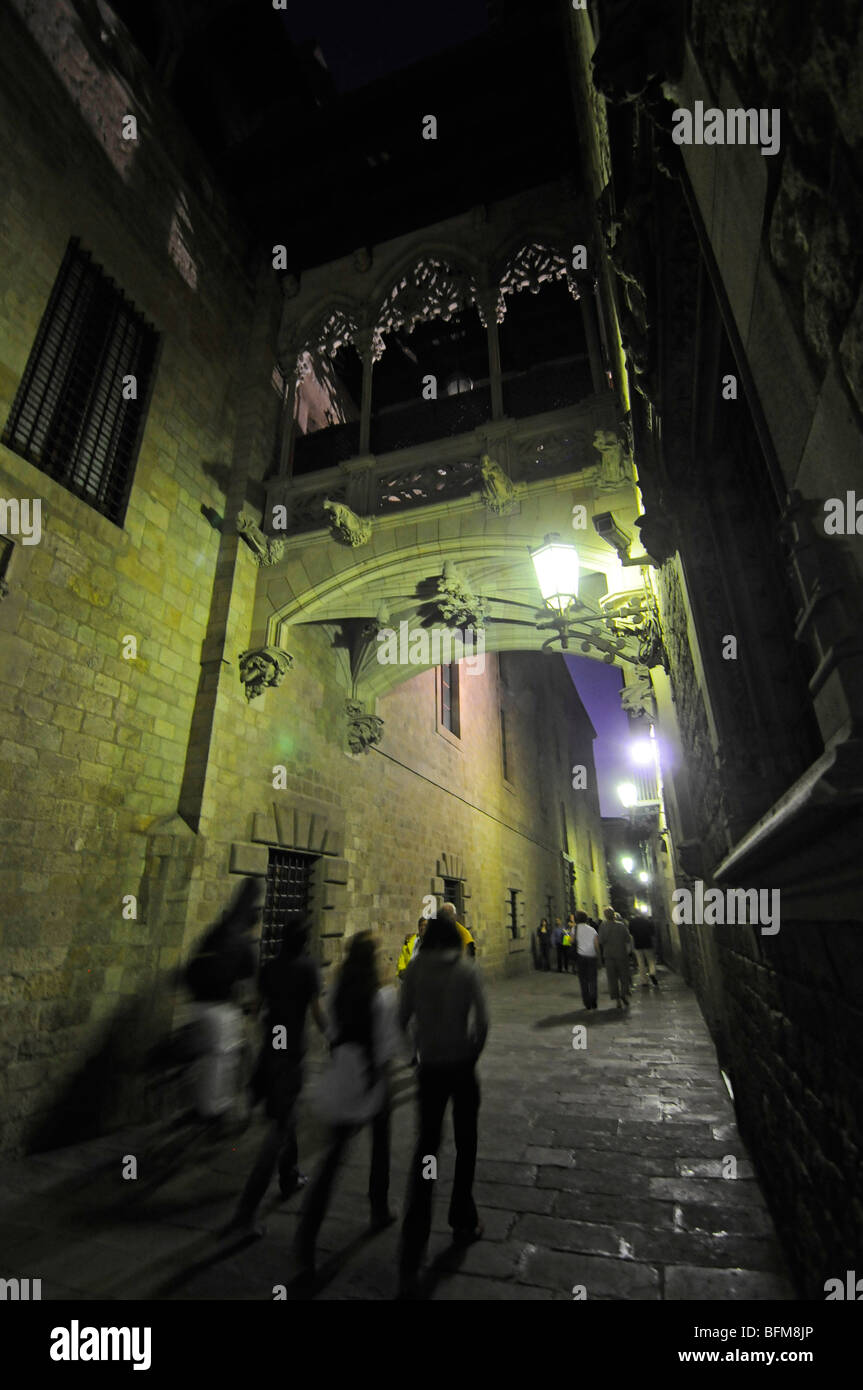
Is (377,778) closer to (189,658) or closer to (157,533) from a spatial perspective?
(189,658)

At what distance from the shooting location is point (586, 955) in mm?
8609

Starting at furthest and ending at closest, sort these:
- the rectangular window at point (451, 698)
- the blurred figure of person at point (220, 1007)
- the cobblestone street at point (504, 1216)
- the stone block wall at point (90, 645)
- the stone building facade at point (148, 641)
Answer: the rectangular window at point (451, 698)
the stone building facade at point (148, 641)
the stone block wall at point (90, 645)
the blurred figure of person at point (220, 1007)
the cobblestone street at point (504, 1216)

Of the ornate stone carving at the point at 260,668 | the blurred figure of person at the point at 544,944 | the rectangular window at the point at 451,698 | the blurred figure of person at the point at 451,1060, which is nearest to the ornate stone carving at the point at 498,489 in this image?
the ornate stone carving at the point at 260,668

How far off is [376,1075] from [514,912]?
13.6 m

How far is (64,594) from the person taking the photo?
5246 millimetres

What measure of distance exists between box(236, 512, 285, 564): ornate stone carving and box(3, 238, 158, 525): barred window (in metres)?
1.42

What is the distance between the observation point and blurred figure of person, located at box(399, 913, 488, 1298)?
2725mm

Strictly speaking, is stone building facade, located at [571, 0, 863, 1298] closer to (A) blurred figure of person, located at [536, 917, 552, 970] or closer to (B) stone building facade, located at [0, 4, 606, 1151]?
(B) stone building facade, located at [0, 4, 606, 1151]

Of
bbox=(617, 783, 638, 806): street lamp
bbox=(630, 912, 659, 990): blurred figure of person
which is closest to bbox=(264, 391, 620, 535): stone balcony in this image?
bbox=(630, 912, 659, 990): blurred figure of person

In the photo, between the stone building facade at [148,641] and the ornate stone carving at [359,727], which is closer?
the stone building facade at [148,641]

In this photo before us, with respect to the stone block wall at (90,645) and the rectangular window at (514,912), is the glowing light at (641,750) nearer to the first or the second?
the rectangular window at (514,912)

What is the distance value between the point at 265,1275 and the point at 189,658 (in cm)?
546

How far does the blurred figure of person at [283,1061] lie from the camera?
2871 mm

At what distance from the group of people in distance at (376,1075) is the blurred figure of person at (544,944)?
14183 millimetres
